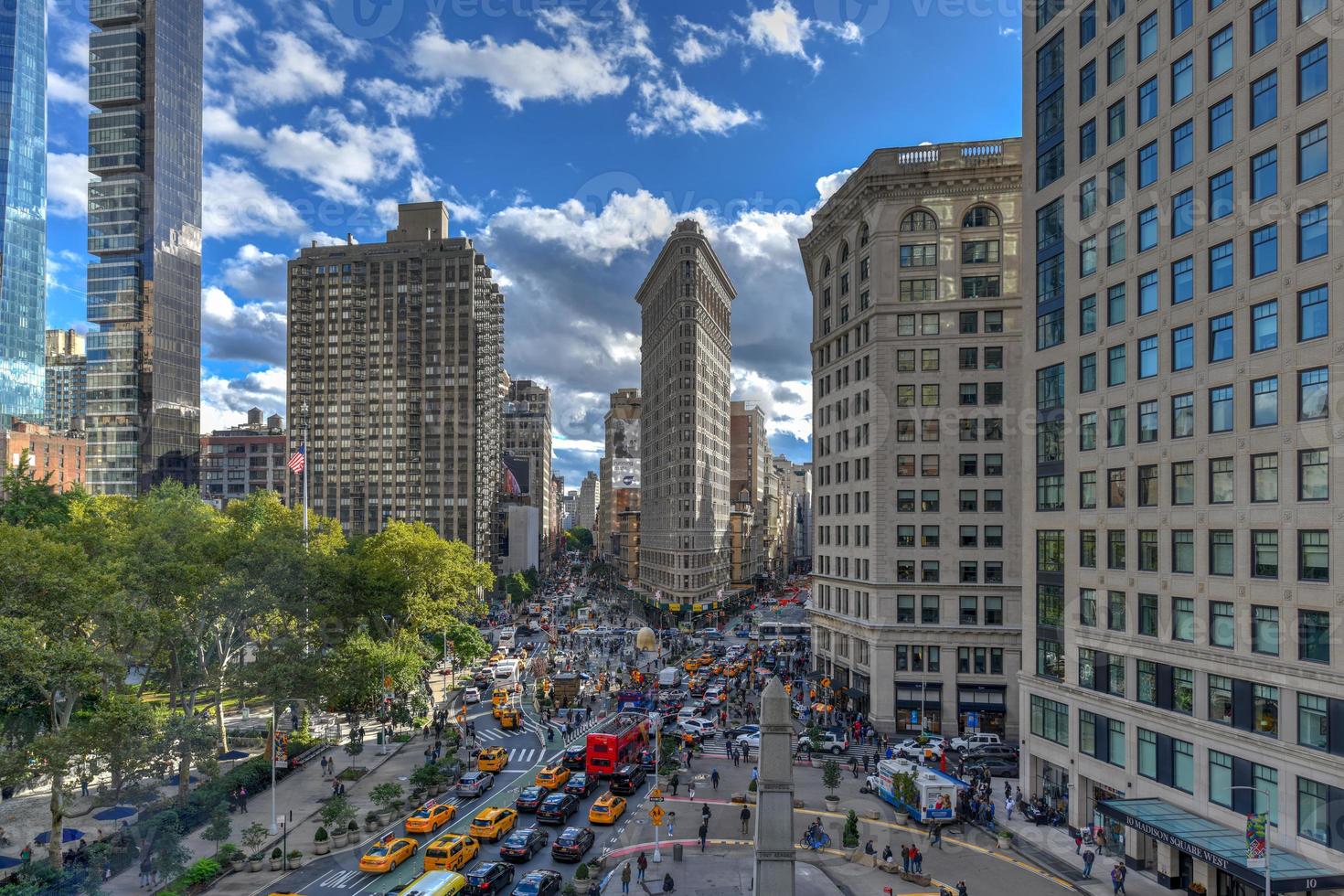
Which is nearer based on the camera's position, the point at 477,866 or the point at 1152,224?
the point at 477,866

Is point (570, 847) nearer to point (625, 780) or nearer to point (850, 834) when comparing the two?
point (625, 780)

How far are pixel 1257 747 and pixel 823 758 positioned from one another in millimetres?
29994

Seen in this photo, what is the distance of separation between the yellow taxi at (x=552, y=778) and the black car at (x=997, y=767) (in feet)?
81.8

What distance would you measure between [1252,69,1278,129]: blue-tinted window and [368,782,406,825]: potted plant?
1946 inches

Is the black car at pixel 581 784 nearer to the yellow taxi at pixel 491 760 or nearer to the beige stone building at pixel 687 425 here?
the yellow taxi at pixel 491 760

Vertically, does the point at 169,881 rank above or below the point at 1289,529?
below

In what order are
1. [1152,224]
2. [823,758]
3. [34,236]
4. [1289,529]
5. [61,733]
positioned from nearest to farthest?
[1289,529], [61,733], [1152,224], [823,758], [34,236]

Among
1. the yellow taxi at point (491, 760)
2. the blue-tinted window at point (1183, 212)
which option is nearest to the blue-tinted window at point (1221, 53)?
the blue-tinted window at point (1183, 212)

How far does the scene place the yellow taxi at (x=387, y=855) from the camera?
37.4 m

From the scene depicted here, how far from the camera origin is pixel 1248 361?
33.9 metres

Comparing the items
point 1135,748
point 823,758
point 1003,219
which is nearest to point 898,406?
point 1003,219

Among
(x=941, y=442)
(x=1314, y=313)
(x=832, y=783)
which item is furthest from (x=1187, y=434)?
(x=941, y=442)

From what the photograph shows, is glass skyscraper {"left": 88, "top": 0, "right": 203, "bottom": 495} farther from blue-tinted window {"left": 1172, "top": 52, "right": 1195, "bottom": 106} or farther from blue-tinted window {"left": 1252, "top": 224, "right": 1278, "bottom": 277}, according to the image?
blue-tinted window {"left": 1252, "top": 224, "right": 1278, "bottom": 277}

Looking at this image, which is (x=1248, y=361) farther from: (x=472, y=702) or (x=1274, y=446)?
(x=472, y=702)
